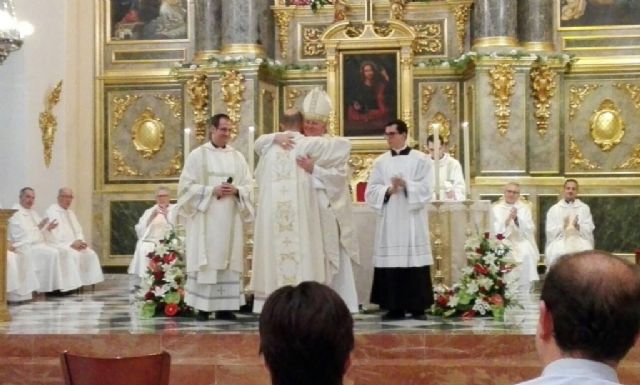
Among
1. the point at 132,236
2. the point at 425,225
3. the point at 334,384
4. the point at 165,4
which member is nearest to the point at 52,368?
the point at 425,225

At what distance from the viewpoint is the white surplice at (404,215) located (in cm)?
1005

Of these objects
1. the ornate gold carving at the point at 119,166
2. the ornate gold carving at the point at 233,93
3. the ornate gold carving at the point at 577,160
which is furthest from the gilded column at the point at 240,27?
the ornate gold carving at the point at 577,160

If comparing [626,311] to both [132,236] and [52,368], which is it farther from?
[132,236]

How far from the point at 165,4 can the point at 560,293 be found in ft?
48.4

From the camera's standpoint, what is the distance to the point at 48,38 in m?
15.9

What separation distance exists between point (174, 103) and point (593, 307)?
14.6m

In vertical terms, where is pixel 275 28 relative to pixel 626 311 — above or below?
above

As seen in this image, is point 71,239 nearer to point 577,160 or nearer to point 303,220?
point 303,220

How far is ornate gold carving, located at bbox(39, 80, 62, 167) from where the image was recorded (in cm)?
1546

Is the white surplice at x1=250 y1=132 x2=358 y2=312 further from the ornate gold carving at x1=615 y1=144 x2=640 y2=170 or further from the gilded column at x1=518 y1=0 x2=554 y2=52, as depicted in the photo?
the ornate gold carving at x1=615 y1=144 x2=640 y2=170

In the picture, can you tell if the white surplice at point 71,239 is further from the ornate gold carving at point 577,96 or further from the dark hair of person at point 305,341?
the dark hair of person at point 305,341

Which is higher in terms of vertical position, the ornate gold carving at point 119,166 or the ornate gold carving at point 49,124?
the ornate gold carving at point 49,124

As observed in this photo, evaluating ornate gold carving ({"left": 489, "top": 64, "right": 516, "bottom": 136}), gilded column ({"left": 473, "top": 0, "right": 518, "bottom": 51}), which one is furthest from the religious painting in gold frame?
ornate gold carving ({"left": 489, "top": 64, "right": 516, "bottom": 136})

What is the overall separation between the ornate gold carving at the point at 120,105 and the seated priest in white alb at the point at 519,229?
19.6 feet
